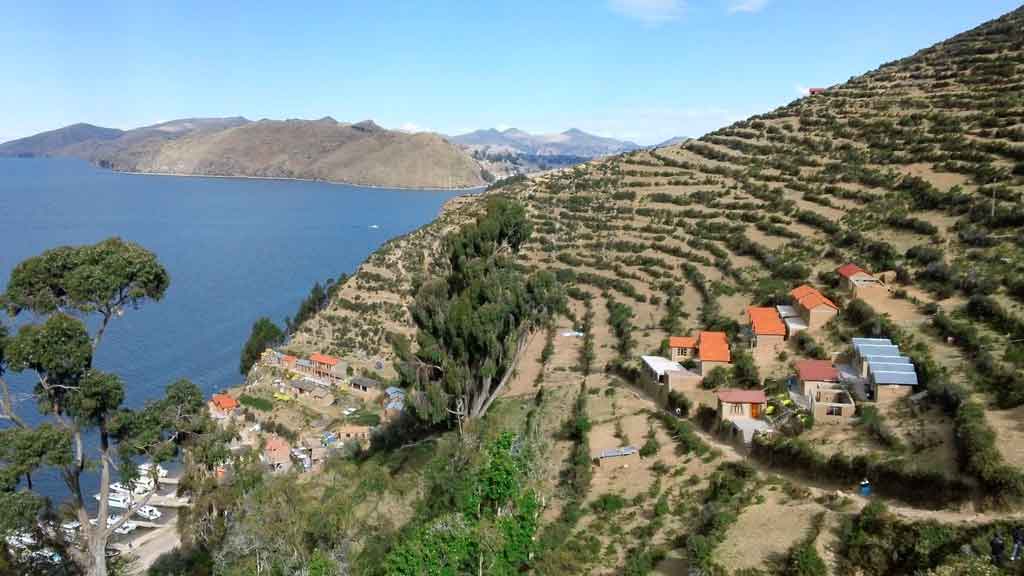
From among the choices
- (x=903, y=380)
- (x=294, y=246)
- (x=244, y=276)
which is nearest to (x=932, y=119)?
(x=903, y=380)

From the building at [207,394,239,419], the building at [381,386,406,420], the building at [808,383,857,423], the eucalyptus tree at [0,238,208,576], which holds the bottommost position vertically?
the building at [207,394,239,419]

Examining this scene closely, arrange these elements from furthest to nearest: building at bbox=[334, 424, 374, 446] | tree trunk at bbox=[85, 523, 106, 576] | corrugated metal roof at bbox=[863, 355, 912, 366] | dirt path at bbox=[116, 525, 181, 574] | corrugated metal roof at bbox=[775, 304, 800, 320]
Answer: building at bbox=[334, 424, 374, 446] → dirt path at bbox=[116, 525, 181, 574] → corrugated metal roof at bbox=[775, 304, 800, 320] → corrugated metal roof at bbox=[863, 355, 912, 366] → tree trunk at bbox=[85, 523, 106, 576]

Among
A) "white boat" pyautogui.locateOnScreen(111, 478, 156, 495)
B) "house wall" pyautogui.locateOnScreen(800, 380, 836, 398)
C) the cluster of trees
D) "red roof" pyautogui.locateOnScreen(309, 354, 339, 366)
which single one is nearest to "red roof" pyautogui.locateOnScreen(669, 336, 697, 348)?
the cluster of trees

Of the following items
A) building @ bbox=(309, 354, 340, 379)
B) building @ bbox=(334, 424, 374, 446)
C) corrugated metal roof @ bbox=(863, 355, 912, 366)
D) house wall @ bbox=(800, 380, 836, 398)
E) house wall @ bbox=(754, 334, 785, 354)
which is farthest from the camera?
building @ bbox=(309, 354, 340, 379)

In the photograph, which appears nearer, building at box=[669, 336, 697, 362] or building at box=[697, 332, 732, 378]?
building at box=[697, 332, 732, 378]

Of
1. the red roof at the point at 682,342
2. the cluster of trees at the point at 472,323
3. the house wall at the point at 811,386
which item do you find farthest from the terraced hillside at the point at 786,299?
the cluster of trees at the point at 472,323

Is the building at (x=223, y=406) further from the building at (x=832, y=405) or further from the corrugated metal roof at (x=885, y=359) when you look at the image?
the corrugated metal roof at (x=885, y=359)

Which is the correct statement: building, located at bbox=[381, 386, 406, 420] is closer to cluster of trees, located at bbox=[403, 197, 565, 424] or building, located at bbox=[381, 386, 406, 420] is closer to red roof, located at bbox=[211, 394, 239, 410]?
red roof, located at bbox=[211, 394, 239, 410]
